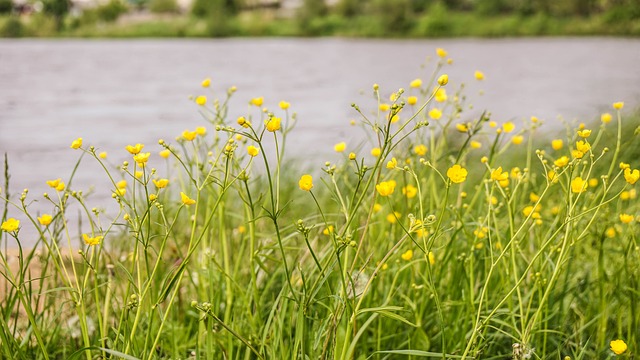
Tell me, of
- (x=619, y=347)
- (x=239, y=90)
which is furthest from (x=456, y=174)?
(x=239, y=90)

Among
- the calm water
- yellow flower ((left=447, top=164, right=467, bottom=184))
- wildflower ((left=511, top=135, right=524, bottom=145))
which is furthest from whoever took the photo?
the calm water

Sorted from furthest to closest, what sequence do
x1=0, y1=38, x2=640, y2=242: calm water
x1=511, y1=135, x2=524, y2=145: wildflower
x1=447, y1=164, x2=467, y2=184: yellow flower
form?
x1=0, y1=38, x2=640, y2=242: calm water, x1=511, y1=135, x2=524, y2=145: wildflower, x1=447, y1=164, x2=467, y2=184: yellow flower

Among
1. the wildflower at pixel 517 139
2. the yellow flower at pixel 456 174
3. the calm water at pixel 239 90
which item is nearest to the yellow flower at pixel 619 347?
the yellow flower at pixel 456 174

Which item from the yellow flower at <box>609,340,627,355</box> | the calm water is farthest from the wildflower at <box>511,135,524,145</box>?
the yellow flower at <box>609,340,627,355</box>

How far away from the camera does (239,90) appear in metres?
12.0

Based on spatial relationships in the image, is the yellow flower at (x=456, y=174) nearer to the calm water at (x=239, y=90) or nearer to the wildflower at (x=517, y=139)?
the wildflower at (x=517, y=139)

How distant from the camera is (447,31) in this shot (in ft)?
109

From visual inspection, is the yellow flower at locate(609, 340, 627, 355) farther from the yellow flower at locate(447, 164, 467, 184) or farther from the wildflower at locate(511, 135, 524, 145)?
the wildflower at locate(511, 135, 524, 145)

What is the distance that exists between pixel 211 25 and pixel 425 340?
33.8 meters

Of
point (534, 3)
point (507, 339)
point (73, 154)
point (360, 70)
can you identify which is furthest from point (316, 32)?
point (507, 339)

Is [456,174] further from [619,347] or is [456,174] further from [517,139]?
[517,139]

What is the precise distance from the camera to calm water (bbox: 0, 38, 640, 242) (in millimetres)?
6527

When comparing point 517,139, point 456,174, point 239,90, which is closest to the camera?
point 456,174

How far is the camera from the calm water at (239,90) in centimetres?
653
